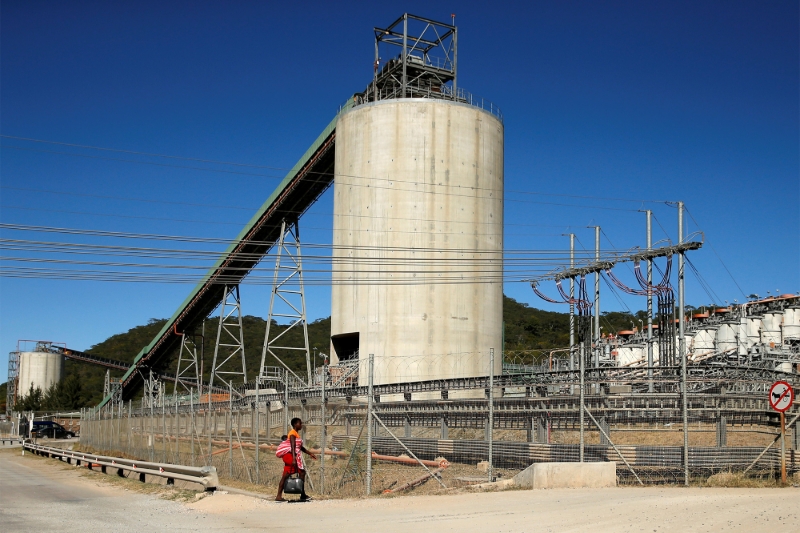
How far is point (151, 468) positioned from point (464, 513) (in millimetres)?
14773

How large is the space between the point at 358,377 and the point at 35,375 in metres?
66.9

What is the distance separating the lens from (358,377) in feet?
137

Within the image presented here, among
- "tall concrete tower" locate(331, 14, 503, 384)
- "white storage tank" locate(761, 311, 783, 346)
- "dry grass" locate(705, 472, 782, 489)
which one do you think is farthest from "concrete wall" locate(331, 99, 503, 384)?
"dry grass" locate(705, 472, 782, 489)

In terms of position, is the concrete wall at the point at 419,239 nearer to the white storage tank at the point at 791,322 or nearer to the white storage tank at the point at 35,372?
the white storage tank at the point at 791,322

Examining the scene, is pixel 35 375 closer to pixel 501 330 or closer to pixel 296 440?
pixel 501 330

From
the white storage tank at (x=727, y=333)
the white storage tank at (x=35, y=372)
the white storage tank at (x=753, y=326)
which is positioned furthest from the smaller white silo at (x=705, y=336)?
the white storage tank at (x=35, y=372)

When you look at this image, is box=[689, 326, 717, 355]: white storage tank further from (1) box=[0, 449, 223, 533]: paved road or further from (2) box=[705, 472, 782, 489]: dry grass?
(1) box=[0, 449, 223, 533]: paved road

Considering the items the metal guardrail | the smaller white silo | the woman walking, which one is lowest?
the metal guardrail

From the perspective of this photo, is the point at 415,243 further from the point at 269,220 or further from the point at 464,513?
the point at 464,513

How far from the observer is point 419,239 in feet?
134

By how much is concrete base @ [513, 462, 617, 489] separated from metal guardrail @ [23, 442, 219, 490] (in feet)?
22.4

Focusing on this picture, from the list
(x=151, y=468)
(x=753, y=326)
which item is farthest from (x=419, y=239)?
(x=753, y=326)

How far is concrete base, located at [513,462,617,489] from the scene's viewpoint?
1533 cm

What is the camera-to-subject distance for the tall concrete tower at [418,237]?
133 ft
